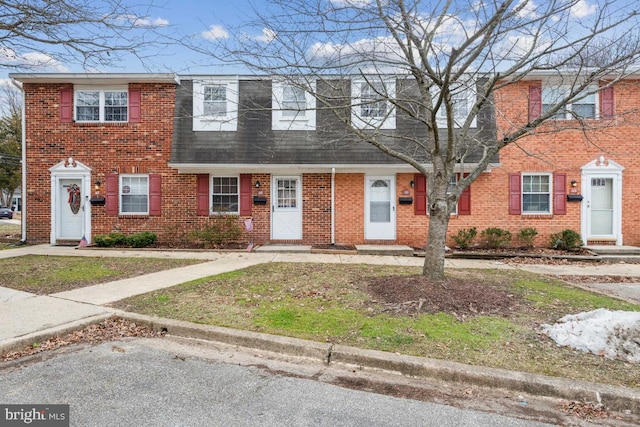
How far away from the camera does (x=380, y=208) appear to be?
41.4 feet

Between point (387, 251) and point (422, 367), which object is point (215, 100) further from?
point (422, 367)

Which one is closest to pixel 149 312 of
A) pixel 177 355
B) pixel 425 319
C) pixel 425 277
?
pixel 177 355

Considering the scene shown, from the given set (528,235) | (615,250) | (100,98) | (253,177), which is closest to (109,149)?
(100,98)

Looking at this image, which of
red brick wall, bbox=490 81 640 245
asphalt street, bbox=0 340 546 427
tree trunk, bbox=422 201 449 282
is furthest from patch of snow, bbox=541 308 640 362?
red brick wall, bbox=490 81 640 245

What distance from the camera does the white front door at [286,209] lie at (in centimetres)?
1265

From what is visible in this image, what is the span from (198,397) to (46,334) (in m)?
2.48

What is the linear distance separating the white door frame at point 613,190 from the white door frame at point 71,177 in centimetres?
1605

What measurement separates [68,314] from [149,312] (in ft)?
3.41

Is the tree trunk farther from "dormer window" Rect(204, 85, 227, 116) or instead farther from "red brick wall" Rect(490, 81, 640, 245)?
"dormer window" Rect(204, 85, 227, 116)

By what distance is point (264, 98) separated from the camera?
12383 mm

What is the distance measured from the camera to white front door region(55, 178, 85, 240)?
503 inches

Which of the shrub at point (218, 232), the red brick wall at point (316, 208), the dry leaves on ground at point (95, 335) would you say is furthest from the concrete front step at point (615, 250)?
the dry leaves on ground at point (95, 335)

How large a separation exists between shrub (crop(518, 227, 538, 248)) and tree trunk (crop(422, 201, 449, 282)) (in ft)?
22.9

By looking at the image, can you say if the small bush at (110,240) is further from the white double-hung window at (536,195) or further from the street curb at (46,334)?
the white double-hung window at (536,195)
